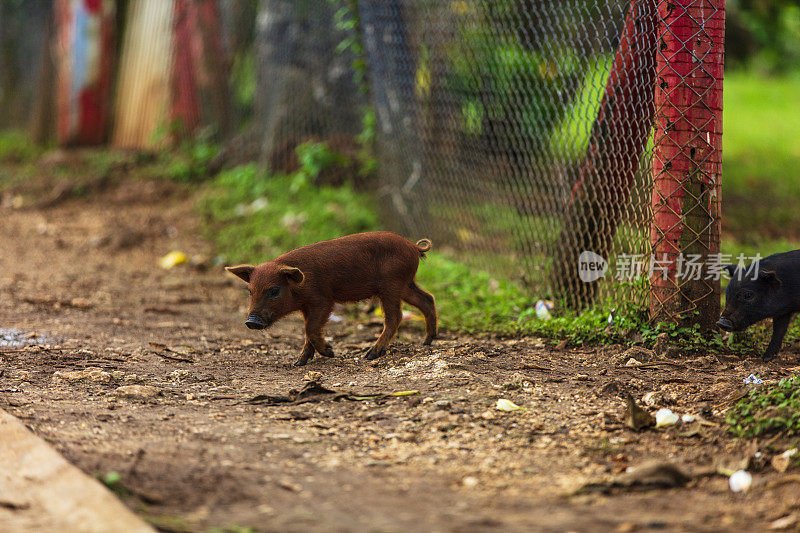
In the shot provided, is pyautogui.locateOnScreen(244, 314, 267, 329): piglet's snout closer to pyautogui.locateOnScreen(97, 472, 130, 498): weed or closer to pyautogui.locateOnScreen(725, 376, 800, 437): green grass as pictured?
pyautogui.locateOnScreen(97, 472, 130, 498): weed

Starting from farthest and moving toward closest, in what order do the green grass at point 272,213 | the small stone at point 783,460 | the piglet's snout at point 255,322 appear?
the green grass at point 272,213
the piglet's snout at point 255,322
the small stone at point 783,460

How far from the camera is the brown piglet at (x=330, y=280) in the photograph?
4.87 m

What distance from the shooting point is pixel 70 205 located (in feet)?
34.3

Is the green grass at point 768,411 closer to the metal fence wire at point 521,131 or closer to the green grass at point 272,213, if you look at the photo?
the metal fence wire at point 521,131

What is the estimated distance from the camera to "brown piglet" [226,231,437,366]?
487cm

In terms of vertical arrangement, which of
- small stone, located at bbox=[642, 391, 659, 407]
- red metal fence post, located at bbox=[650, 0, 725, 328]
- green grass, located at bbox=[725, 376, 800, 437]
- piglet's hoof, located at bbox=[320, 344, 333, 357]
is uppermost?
red metal fence post, located at bbox=[650, 0, 725, 328]

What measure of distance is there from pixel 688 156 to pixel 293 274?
231cm

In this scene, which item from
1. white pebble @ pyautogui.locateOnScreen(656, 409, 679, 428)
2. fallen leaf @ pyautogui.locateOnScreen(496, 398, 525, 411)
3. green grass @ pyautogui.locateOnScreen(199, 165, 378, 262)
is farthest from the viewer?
green grass @ pyautogui.locateOnScreen(199, 165, 378, 262)

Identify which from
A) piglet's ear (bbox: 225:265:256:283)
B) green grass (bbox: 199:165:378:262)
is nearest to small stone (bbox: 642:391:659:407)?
piglet's ear (bbox: 225:265:256:283)

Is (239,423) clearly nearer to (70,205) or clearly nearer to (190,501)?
(190,501)

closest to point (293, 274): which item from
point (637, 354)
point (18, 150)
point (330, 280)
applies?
point (330, 280)

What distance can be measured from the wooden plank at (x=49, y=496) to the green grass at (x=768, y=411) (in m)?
2.41

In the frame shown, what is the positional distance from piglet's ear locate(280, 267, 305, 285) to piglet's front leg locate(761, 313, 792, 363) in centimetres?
259

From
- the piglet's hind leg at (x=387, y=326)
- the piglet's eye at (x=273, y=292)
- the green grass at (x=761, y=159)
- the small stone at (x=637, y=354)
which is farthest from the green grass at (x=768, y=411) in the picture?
the green grass at (x=761, y=159)
